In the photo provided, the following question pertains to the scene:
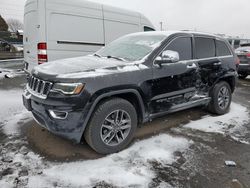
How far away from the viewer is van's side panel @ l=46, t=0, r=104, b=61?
5.94 meters

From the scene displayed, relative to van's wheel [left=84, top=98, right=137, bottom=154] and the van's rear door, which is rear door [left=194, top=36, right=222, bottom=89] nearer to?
van's wheel [left=84, top=98, right=137, bottom=154]

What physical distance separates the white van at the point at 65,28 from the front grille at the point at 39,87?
2847 millimetres

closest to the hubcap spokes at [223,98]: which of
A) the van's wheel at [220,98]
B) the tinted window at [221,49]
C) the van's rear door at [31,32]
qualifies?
the van's wheel at [220,98]

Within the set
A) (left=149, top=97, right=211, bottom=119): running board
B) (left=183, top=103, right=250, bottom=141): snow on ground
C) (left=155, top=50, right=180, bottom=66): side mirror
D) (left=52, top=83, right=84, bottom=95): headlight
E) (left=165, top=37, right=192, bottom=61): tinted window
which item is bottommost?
(left=183, top=103, right=250, bottom=141): snow on ground

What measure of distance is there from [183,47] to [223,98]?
1.70 metres

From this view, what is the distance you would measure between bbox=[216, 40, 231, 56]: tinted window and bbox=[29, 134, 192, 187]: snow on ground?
7.94ft

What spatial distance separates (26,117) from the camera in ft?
14.9

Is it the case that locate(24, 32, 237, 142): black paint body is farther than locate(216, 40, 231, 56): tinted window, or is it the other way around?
locate(216, 40, 231, 56): tinted window

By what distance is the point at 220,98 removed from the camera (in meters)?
4.96

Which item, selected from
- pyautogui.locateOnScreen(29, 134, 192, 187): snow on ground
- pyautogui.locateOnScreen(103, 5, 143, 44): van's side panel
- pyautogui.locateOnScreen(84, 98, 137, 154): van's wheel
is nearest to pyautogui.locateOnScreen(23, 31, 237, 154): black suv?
pyautogui.locateOnScreen(84, 98, 137, 154): van's wheel

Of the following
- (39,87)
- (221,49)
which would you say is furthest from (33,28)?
(221,49)

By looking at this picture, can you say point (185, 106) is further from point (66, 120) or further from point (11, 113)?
point (11, 113)

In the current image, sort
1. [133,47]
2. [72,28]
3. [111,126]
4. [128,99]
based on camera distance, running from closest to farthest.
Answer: [111,126], [128,99], [133,47], [72,28]

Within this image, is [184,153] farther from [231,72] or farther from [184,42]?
[231,72]
